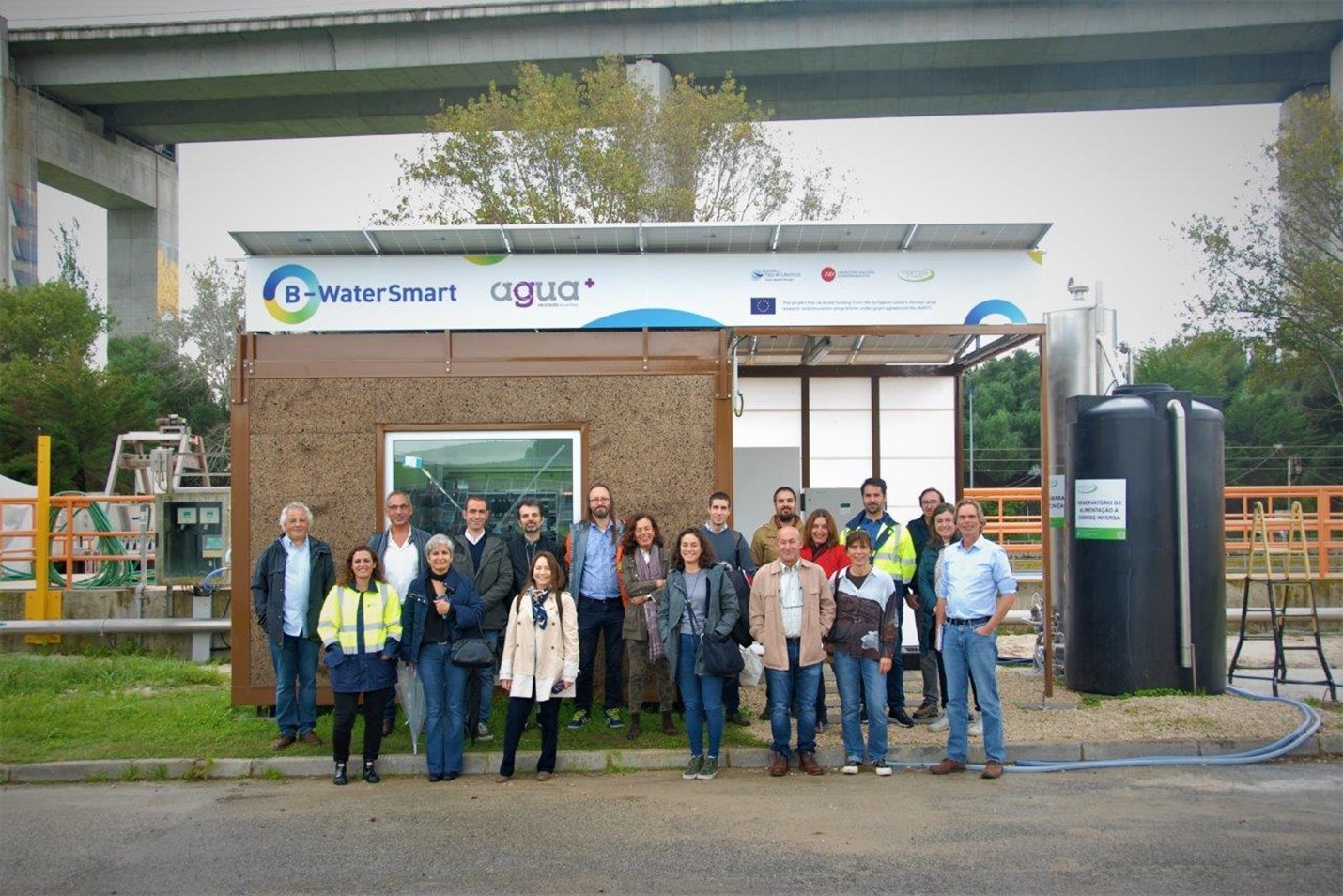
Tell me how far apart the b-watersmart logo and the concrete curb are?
13.1 ft

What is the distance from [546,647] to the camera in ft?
27.0

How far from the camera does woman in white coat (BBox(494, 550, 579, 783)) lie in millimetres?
8188

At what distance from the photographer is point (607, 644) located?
9586 mm

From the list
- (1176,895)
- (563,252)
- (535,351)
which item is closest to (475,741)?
(535,351)

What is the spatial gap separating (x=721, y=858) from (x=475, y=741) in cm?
353

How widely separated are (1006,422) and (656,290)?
39.3 metres

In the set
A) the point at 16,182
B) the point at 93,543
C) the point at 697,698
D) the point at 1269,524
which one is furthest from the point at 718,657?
the point at 16,182

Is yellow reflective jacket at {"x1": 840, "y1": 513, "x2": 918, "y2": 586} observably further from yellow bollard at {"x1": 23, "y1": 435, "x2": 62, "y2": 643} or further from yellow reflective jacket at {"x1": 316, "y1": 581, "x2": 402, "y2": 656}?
yellow bollard at {"x1": 23, "y1": 435, "x2": 62, "y2": 643}

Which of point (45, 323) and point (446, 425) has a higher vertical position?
point (45, 323)

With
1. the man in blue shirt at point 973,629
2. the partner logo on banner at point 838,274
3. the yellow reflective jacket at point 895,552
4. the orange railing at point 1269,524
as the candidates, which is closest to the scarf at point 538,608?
the yellow reflective jacket at point 895,552

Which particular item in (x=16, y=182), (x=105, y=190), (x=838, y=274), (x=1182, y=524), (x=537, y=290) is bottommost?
(x=1182, y=524)

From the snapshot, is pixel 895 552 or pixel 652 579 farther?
pixel 895 552

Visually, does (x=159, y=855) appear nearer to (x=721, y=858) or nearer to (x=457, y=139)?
(x=721, y=858)

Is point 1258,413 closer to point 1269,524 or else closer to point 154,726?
point 1269,524
